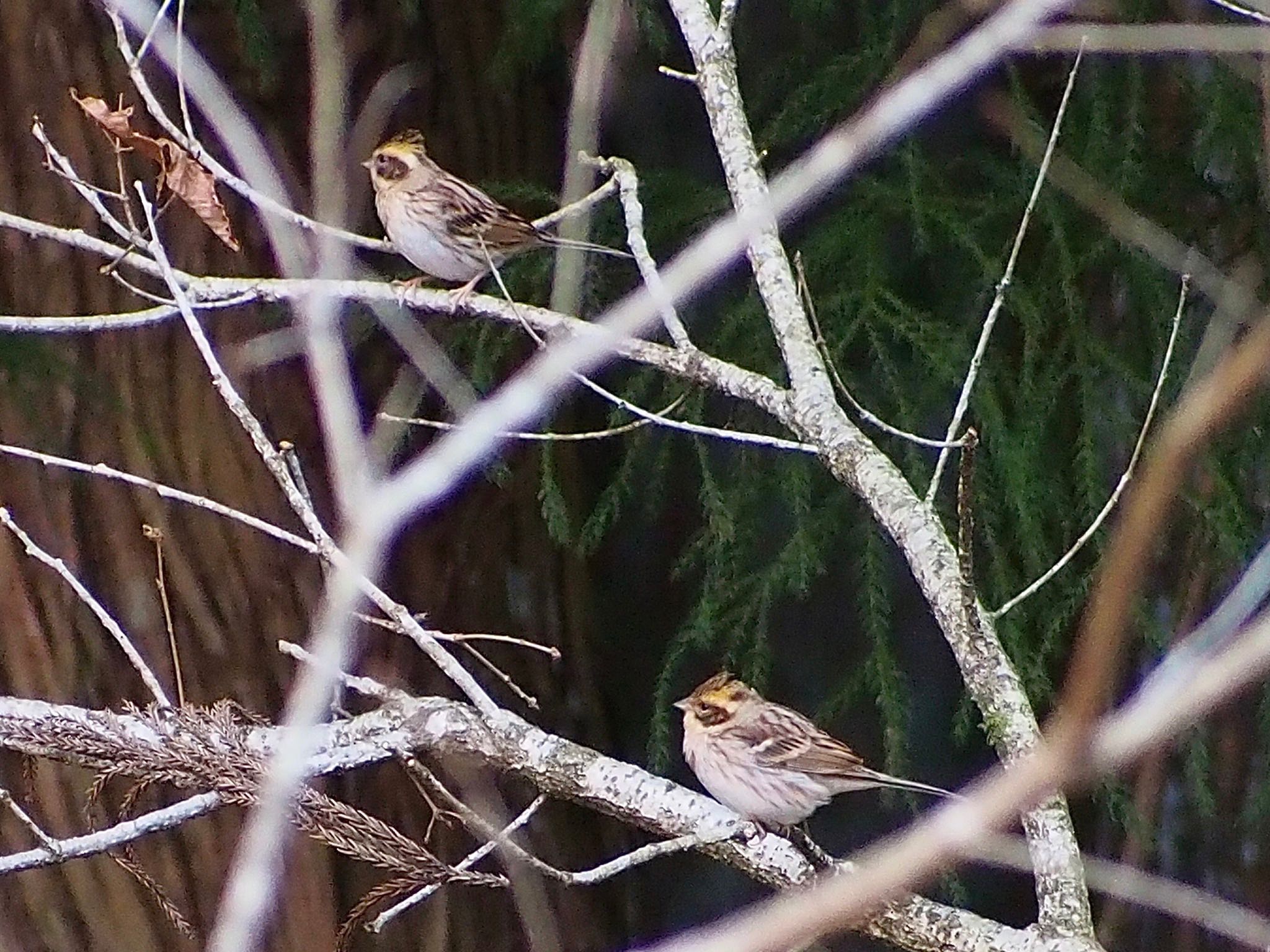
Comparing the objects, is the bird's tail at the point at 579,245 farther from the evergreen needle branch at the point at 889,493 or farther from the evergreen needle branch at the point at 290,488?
the evergreen needle branch at the point at 290,488

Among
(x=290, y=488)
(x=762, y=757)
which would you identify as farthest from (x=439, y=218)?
(x=290, y=488)

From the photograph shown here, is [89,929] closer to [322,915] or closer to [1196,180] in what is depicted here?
[322,915]

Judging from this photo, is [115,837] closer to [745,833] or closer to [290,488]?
[290,488]

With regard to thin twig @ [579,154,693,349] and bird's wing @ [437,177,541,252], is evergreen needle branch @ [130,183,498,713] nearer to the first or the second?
thin twig @ [579,154,693,349]

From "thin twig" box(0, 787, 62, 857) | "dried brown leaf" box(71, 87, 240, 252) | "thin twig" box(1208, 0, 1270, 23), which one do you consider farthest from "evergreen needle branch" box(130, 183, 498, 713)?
"thin twig" box(1208, 0, 1270, 23)

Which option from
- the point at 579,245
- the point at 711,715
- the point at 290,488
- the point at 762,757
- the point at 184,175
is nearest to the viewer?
the point at 290,488

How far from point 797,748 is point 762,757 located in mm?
73

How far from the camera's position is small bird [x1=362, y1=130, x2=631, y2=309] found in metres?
3.07

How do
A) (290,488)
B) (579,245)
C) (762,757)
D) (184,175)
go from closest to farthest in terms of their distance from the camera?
(290,488) → (579,245) → (184,175) → (762,757)

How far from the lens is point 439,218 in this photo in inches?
125

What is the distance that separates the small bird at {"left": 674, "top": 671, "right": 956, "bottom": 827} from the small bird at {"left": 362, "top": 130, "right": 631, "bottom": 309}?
0.93 m

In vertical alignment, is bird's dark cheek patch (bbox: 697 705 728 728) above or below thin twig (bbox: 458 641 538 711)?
above

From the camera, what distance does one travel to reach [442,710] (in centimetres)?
206

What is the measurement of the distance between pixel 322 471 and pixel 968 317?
51.2 inches
